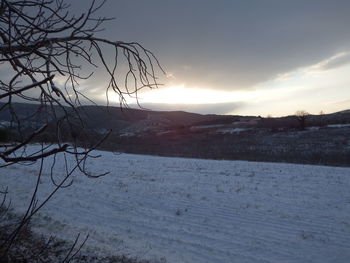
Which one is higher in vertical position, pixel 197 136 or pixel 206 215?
pixel 206 215

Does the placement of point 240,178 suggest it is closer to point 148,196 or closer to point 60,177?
point 148,196

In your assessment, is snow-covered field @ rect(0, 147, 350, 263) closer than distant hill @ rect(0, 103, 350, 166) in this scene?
No

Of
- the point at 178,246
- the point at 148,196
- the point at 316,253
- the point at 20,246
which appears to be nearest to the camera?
the point at 20,246

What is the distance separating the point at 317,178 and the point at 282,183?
182cm

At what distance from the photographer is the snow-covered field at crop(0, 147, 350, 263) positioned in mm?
5493

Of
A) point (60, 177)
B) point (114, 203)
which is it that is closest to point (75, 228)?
point (114, 203)

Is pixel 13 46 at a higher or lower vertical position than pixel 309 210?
higher

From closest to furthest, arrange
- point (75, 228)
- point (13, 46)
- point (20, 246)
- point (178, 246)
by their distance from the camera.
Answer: point (13, 46) < point (20, 246) < point (178, 246) < point (75, 228)

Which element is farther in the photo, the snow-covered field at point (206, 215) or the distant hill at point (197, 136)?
the snow-covered field at point (206, 215)

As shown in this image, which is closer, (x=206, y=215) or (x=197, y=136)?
(x=206, y=215)

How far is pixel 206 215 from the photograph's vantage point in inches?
301

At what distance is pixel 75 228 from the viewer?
6.43 metres

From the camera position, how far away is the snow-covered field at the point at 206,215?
5.49 m

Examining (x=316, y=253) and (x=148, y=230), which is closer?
(x=316, y=253)
